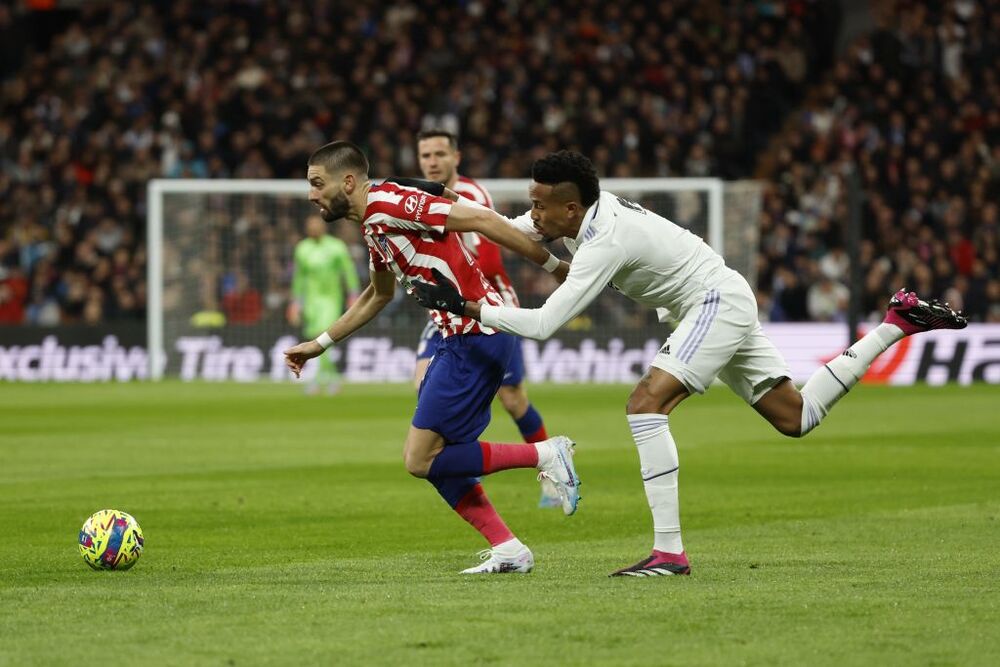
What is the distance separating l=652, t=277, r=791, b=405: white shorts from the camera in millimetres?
7906

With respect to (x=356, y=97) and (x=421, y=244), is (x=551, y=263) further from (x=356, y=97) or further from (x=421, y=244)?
(x=356, y=97)

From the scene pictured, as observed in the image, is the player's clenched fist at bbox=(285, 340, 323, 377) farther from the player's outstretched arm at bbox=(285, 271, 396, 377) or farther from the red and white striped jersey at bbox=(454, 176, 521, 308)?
the red and white striped jersey at bbox=(454, 176, 521, 308)

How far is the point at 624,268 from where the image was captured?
25.8 feet

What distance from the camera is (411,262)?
810 cm

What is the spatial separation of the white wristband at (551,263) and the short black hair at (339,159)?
0.98m

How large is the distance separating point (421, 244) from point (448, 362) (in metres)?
0.58

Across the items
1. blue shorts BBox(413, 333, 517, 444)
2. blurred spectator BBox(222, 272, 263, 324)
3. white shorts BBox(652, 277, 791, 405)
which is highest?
white shorts BBox(652, 277, 791, 405)

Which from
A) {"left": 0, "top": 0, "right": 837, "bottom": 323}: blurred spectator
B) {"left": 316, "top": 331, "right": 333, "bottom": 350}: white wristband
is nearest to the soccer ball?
{"left": 316, "top": 331, "right": 333, "bottom": 350}: white wristband

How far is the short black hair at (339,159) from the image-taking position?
8.09 m

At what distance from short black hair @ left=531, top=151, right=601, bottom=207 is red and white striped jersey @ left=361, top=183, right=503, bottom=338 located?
18.9 inches

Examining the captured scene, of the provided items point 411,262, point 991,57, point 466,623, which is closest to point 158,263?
point 991,57

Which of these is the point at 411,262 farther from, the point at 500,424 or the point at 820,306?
the point at 820,306

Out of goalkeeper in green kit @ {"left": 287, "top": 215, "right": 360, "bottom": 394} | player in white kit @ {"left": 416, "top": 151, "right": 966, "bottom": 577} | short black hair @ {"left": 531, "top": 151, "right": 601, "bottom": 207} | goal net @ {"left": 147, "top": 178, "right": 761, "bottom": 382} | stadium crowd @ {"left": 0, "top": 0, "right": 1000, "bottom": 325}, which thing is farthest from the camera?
stadium crowd @ {"left": 0, "top": 0, "right": 1000, "bottom": 325}

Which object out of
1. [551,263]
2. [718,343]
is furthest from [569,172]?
[718,343]
